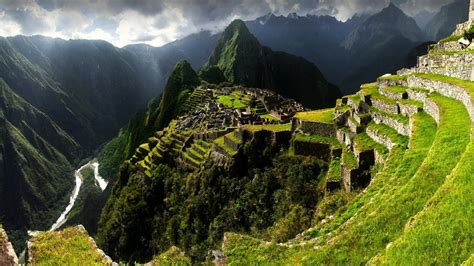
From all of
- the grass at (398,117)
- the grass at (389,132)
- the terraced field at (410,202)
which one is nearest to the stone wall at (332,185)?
the terraced field at (410,202)

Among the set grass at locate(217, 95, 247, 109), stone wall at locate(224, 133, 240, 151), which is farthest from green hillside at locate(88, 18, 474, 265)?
grass at locate(217, 95, 247, 109)

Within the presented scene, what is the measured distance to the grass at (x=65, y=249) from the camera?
619 inches

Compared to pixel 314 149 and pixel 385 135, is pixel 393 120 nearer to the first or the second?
pixel 385 135

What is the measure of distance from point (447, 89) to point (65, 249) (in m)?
24.1

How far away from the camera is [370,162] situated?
98.3 ft

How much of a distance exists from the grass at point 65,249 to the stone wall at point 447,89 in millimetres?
17240

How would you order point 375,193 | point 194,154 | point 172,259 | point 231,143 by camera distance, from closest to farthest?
point 172,259 → point 375,193 → point 231,143 → point 194,154

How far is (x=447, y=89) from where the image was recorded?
1065 inches

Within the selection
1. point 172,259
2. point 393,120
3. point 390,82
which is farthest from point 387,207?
point 390,82

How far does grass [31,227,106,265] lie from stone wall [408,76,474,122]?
17240 millimetres

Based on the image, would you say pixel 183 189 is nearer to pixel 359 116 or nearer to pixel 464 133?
pixel 359 116

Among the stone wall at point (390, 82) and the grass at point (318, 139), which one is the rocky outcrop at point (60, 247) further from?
the stone wall at point (390, 82)

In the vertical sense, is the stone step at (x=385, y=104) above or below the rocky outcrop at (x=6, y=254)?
above

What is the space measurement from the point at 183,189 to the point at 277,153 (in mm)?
20942
